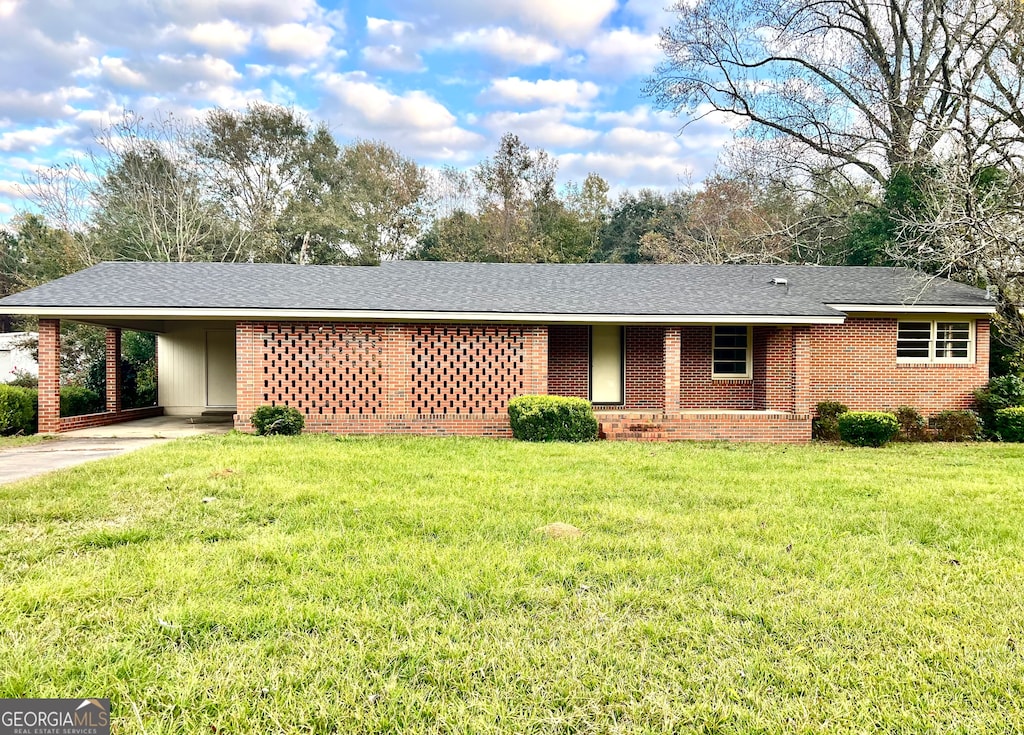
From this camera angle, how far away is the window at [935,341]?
13.8 metres

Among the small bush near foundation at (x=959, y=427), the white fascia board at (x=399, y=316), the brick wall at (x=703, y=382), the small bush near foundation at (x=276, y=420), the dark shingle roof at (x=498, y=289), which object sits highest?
the dark shingle roof at (x=498, y=289)

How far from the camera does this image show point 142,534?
484 cm

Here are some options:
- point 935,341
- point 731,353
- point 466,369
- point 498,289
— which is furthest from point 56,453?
point 935,341

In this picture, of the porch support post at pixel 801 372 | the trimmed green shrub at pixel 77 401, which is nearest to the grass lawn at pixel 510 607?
the porch support post at pixel 801 372

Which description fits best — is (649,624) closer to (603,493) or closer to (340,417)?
(603,493)

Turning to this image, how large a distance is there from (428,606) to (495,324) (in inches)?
355

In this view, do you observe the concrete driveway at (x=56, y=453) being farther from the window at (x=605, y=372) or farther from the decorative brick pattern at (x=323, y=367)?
the window at (x=605, y=372)

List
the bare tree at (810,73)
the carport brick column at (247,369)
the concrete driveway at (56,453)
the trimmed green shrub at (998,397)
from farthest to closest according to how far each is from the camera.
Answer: the bare tree at (810,73)
the trimmed green shrub at (998,397)
the carport brick column at (247,369)
the concrete driveway at (56,453)

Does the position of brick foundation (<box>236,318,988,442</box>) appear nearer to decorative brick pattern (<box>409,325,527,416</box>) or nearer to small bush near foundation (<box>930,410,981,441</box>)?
decorative brick pattern (<box>409,325,527,416</box>)

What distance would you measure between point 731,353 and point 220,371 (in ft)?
43.4

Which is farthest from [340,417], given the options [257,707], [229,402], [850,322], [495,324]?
[850,322]

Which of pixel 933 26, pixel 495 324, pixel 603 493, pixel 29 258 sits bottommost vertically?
pixel 603 493

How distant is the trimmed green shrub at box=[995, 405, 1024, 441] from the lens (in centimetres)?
1232

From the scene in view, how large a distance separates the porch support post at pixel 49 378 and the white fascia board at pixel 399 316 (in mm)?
526
